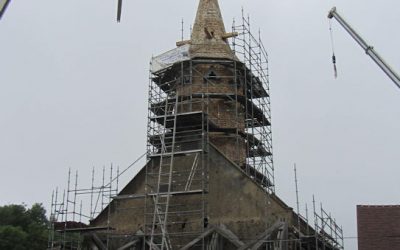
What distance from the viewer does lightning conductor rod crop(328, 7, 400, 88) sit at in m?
20.4

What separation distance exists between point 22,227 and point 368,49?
3738 cm

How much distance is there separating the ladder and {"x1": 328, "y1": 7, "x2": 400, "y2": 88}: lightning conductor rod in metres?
7.93

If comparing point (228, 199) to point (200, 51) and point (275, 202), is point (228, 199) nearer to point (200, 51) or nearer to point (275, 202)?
point (275, 202)

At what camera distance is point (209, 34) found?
31.0 meters

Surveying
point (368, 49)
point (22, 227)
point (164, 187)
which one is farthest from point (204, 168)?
point (22, 227)

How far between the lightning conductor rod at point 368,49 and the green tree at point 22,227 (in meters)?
30.4

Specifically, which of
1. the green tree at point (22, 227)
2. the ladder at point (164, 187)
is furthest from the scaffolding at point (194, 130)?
the green tree at point (22, 227)

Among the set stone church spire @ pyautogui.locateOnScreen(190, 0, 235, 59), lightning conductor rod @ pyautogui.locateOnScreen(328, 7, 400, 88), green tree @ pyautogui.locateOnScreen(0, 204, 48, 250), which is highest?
stone church spire @ pyautogui.locateOnScreen(190, 0, 235, 59)

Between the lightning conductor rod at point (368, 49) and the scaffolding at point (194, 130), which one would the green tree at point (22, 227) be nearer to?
the scaffolding at point (194, 130)

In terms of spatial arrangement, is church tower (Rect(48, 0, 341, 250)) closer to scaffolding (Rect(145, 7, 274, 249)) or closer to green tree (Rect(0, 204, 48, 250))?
scaffolding (Rect(145, 7, 274, 249))

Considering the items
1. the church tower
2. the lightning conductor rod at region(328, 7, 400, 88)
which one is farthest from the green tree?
the lightning conductor rod at region(328, 7, 400, 88)

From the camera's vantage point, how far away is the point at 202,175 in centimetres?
2527

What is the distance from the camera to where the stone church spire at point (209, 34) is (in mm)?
29828

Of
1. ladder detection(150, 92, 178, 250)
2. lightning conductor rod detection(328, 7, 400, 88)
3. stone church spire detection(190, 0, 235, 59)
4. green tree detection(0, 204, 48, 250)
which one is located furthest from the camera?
green tree detection(0, 204, 48, 250)
